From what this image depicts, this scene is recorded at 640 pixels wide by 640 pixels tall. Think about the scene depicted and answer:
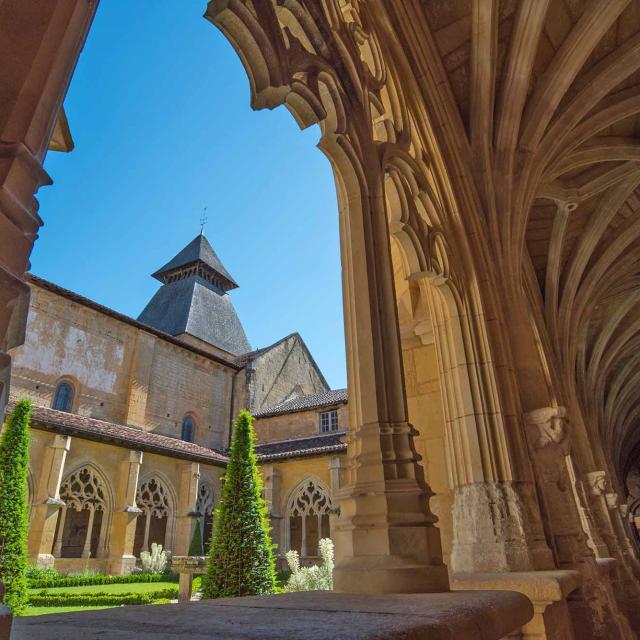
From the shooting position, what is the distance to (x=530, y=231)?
855 cm

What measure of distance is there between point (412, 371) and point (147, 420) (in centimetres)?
1709

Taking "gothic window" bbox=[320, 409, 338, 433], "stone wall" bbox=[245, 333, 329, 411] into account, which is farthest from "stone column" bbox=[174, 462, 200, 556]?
"stone wall" bbox=[245, 333, 329, 411]

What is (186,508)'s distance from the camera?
1628 cm

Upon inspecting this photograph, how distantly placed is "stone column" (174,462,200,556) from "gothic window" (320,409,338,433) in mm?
6075

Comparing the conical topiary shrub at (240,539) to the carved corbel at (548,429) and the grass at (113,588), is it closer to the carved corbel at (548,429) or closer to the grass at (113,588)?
the grass at (113,588)

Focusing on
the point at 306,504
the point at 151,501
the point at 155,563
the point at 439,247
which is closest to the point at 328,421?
the point at 306,504

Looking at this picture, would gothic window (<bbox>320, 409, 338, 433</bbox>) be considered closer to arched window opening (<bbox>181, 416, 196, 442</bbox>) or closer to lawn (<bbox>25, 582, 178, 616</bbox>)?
arched window opening (<bbox>181, 416, 196, 442</bbox>)

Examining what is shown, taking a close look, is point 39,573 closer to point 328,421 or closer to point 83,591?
point 83,591

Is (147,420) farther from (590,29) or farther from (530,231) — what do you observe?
(590,29)

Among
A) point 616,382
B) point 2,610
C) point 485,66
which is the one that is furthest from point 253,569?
point 616,382

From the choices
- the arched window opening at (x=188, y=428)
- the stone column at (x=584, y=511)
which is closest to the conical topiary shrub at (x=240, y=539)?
the stone column at (x=584, y=511)

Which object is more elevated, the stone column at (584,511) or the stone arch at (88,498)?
the stone arch at (88,498)

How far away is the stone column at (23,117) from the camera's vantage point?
77cm

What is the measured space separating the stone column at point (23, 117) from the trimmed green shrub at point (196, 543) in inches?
678
